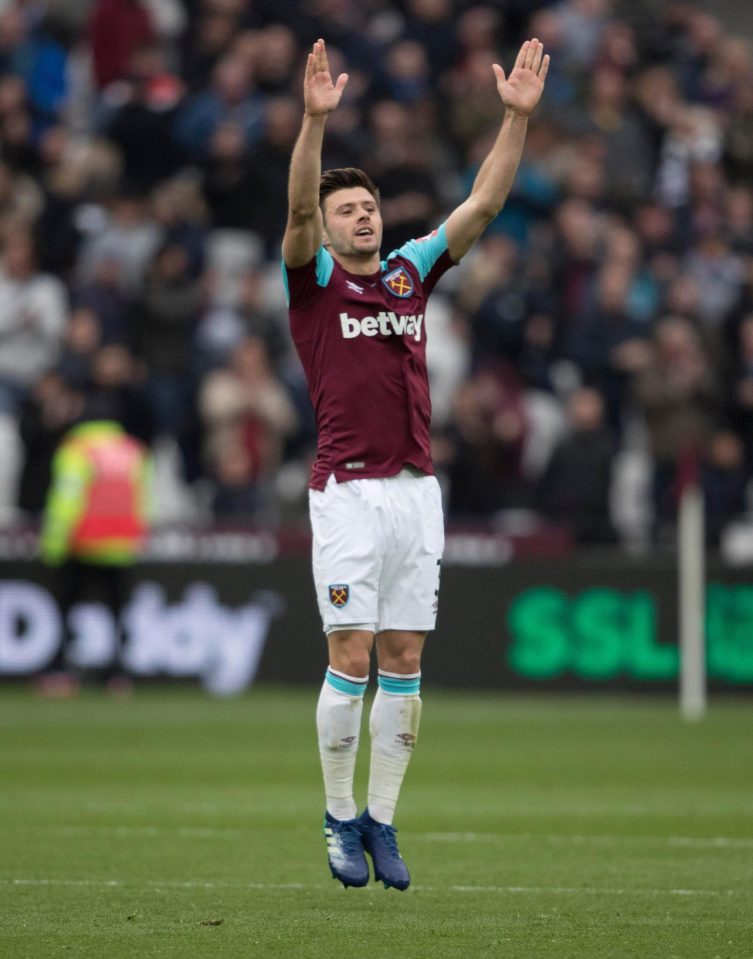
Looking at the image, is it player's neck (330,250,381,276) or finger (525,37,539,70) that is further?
finger (525,37,539,70)

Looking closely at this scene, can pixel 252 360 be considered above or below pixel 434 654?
above

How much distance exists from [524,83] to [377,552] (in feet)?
6.41

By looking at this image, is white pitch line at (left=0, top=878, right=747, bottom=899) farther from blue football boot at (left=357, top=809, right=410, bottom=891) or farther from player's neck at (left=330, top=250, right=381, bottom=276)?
player's neck at (left=330, top=250, right=381, bottom=276)

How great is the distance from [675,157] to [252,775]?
445 inches

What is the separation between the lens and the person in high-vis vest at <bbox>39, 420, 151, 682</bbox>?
17.1 m

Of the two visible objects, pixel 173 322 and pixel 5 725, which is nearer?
pixel 5 725

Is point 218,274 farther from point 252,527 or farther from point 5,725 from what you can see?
point 5,725

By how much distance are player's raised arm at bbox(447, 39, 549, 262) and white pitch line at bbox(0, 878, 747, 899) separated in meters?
2.50

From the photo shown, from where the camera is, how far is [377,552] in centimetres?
773

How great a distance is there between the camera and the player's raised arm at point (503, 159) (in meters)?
7.97

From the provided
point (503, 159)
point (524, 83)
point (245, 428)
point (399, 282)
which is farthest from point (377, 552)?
point (245, 428)

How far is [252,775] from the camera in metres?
12.2

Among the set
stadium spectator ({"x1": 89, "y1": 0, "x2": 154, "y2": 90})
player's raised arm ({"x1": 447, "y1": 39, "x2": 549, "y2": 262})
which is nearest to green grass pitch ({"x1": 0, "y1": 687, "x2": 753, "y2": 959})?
player's raised arm ({"x1": 447, "y1": 39, "x2": 549, "y2": 262})

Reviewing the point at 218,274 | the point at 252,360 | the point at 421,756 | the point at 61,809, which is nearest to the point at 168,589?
the point at 252,360
